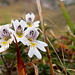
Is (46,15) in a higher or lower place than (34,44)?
lower

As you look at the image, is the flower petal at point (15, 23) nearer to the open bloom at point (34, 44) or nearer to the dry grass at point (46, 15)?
the open bloom at point (34, 44)

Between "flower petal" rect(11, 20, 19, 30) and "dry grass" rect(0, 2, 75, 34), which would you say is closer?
"flower petal" rect(11, 20, 19, 30)

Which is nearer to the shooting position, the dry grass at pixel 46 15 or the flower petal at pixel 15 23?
the flower petal at pixel 15 23

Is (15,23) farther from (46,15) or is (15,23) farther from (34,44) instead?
(46,15)

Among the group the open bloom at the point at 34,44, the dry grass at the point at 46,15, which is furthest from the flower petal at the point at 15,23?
the dry grass at the point at 46,15

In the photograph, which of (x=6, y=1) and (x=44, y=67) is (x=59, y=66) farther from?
(x=6, y=1)

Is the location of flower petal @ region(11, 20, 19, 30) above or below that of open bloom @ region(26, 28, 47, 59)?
above

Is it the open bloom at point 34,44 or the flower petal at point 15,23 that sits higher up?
the flower petal at point 15,23

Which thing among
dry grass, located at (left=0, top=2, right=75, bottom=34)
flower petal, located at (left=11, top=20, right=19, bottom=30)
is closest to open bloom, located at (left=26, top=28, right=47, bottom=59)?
flower petal, located at (left=11, top=20, right=19, bottom=30)

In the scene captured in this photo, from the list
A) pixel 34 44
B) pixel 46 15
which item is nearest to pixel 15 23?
pixel 34 44

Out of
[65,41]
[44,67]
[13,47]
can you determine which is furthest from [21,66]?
[65,41]

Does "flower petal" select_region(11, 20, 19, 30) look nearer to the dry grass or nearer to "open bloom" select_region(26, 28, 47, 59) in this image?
"open bloom" select_region(26, 28, 47, 59)

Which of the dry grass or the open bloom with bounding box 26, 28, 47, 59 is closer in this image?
the open bloom with bounding box 26, 28, 47, 59
